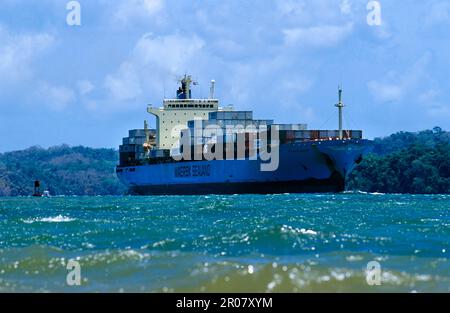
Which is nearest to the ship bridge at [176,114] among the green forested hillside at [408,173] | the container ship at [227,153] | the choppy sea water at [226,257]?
the container ship at [227,153]

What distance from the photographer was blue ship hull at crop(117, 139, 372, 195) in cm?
9394

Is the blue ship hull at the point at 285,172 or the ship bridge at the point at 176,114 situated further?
the ship bridge at the point at 176,114

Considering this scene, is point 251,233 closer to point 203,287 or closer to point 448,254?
point 448,254

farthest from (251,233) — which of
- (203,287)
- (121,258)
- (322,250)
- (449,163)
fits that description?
(449,163)

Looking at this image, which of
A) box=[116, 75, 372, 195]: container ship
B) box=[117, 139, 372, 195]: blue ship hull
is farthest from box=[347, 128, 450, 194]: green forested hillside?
box=[117, 139, 372, 195]: blue ship hull

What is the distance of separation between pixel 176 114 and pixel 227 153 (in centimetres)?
2198

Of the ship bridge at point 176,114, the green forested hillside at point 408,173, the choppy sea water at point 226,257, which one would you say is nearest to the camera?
the choppy sea water at point 226,257

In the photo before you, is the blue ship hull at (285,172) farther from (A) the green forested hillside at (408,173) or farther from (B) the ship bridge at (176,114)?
(A) the green forested hillside at (408,173)

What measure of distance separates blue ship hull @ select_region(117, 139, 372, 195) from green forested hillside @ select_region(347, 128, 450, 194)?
118 ft

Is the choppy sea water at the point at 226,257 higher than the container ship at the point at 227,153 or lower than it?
lower

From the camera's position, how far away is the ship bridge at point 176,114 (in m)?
125

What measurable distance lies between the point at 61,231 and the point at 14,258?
7907mm

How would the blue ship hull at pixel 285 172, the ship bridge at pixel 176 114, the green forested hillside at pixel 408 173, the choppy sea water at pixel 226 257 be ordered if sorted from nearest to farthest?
the choppy sea water at pixel 226 257 < the blue ship hull at pixel 285 172 < the ship bridge at pixel 176 114 < the green forested hillside at pixel 408 173

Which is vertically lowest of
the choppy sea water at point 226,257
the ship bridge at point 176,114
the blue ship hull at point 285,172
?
the choppy sea water at point 226,257
